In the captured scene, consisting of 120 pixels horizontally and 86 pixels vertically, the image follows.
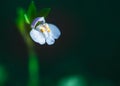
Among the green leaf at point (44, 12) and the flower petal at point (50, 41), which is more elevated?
the green leaf at point (44, 12)

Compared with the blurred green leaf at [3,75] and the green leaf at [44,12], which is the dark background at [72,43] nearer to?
the blurred green leaf at [3,75]

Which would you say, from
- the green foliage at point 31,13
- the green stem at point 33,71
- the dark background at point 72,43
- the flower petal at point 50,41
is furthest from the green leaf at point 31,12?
the dark background at point 72,43

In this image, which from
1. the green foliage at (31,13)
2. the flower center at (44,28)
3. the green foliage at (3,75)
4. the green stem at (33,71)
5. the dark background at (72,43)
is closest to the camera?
the green foliage at (31,13)

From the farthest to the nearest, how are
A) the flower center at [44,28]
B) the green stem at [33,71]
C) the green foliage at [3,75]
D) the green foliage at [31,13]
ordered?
→ the green foliage at [3,75] < the green stem at [33,71] < the flower center at [44,28] < the green foliage at [31,13]

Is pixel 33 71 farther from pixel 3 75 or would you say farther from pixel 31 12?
pixel 31 12

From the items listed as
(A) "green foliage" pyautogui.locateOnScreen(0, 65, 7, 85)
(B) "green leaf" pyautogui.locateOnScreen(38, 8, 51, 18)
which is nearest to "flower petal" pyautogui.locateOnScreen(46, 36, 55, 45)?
(B) "green leaf" pyautogui.locateOnScreen(38, 8, 51, 18)

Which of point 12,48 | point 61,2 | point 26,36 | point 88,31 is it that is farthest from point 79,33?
point 26,36

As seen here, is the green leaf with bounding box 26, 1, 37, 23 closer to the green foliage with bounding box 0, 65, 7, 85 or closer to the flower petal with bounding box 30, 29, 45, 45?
the flower petal with bounding box 30, 29, 45, 45

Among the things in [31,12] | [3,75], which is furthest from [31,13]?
[3,75]

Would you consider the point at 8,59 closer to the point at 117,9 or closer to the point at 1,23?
the point at 1,23
